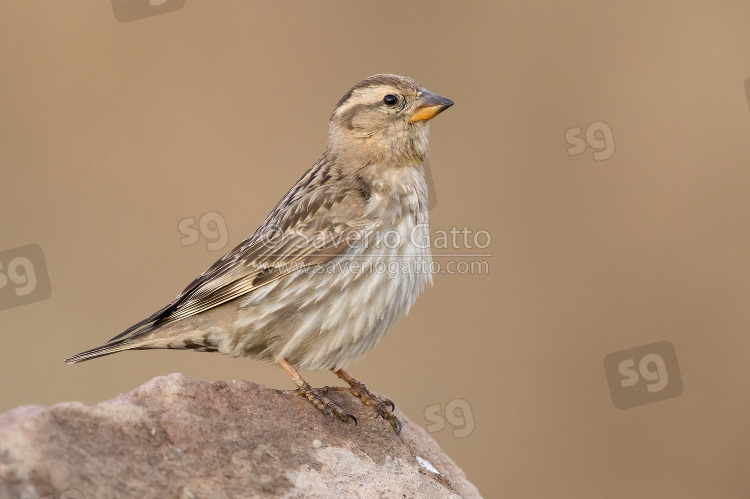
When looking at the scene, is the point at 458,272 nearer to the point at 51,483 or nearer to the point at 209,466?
the point at 209,466

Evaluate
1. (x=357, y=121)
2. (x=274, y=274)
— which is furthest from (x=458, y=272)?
(x=274, y=274)

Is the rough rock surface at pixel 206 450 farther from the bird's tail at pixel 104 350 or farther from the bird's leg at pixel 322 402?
the bird's tail at pixel 104 350

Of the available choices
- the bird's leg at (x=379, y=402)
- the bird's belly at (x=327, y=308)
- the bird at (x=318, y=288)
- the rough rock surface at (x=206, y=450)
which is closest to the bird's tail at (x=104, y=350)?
the bird at (x=318, y=288)

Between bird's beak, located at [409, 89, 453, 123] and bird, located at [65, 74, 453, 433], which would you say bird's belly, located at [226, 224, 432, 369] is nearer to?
bird, located at [65, 74, 453, 433]

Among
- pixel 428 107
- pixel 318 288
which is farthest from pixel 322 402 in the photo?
pixel 428 107

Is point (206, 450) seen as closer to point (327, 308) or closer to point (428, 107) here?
point (327, 308)

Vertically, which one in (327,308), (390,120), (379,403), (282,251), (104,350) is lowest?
(379,403)

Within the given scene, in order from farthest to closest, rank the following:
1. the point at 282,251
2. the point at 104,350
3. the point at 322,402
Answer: the point at 282,251
the point at 104,350
the point at 322,402
